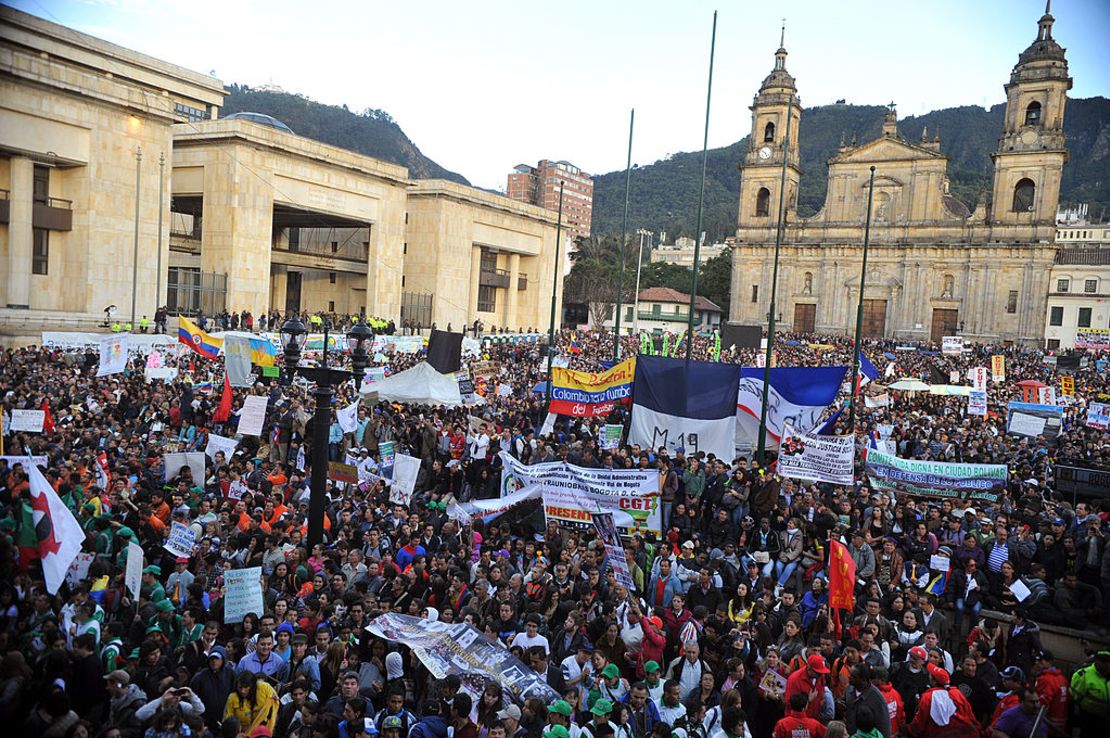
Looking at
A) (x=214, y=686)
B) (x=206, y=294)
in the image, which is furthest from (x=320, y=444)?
(x=206, y=294)

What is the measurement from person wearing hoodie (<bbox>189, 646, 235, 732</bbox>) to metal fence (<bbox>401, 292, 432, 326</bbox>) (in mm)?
42895

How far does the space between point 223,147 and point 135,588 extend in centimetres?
3361

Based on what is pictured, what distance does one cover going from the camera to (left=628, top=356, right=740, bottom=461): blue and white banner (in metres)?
14.1

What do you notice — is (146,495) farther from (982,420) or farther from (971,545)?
(982,420)

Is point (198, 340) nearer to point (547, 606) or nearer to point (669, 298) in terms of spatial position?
point (547, 606)

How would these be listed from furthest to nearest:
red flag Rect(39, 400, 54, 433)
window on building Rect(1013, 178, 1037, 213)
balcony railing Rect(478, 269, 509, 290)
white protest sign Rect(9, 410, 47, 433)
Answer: window on building Rect(1013, 178, 1037, 213)
balcony railing Rect(478, 269, 509, 290)
red flag Rect(39, 400, 54, 433)
white protest sign Rect(9, 410, 47, 433)

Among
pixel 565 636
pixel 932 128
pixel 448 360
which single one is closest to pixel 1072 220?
pixel 932 128

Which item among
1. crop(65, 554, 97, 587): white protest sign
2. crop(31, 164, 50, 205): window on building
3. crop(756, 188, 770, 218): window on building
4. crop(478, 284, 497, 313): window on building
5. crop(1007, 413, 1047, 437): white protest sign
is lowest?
crop(65, 554, 97, 587): white protest sign

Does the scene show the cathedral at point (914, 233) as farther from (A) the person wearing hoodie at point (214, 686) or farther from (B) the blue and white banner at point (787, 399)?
(A) the person wearing hoodie at point (214, 686)

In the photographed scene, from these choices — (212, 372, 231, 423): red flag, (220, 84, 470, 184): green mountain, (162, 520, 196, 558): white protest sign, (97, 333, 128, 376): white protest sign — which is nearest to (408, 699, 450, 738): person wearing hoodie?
(162, 520, 196, 558): white protest sign

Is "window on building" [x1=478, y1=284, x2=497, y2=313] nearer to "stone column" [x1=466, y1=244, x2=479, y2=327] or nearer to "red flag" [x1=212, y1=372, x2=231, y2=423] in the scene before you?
"stone column" [x1=466, y1=244, x2=479, y2=327]

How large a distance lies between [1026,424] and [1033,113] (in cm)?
5289

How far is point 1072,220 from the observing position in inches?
4257

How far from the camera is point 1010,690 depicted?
7082 millimetres
